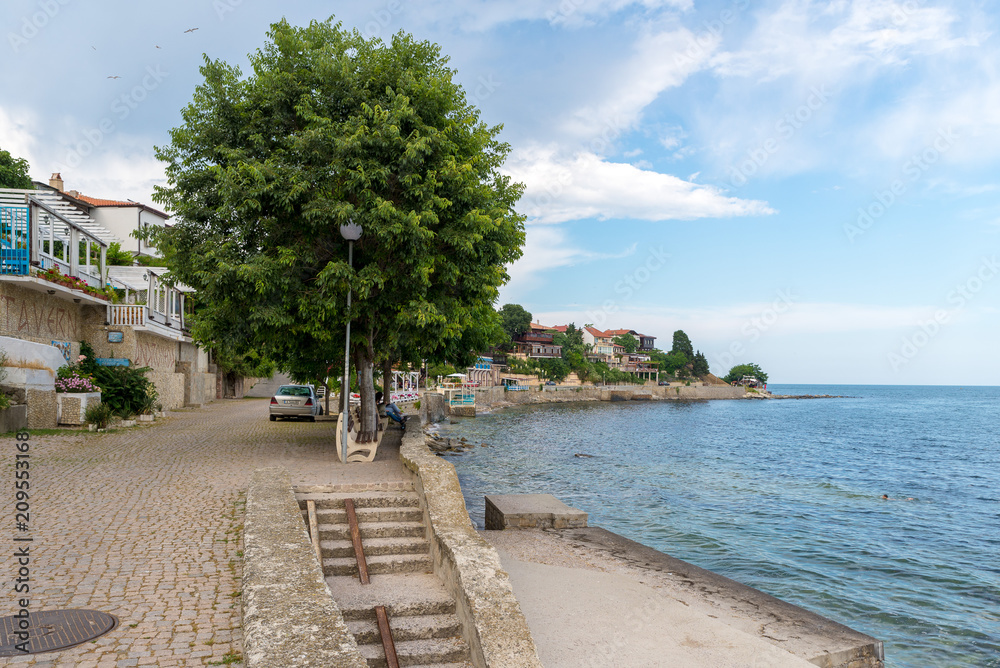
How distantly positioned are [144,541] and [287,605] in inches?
133

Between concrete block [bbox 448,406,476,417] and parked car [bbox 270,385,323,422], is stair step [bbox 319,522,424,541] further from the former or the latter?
concrete block [bbox 448,406,476,417]

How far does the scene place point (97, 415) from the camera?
18.0 metres

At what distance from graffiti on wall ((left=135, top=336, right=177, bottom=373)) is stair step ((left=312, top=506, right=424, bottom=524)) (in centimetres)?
2071

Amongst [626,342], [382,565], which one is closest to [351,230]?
[382,565]

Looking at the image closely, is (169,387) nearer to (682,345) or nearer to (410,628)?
(410,628)

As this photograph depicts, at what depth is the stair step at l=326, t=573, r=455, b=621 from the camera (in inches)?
246

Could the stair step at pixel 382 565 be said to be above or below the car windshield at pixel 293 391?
below

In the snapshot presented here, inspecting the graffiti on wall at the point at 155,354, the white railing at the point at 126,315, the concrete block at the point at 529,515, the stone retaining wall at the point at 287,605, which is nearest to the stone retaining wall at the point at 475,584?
the stone retaining wall at the point at 287,605

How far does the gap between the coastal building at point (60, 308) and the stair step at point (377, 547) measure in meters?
8.61

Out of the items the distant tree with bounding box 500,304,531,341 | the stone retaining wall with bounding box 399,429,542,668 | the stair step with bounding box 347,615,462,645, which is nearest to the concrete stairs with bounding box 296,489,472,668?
the stair step with bounding box 347,615,462,645

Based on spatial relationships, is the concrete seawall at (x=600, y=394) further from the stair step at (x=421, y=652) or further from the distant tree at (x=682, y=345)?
the stair step at (x=421, y=652)

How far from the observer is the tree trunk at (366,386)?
13.8 metres

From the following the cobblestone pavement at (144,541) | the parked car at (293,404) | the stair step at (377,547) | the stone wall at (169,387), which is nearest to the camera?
the cobblestone pavement at (144,541)

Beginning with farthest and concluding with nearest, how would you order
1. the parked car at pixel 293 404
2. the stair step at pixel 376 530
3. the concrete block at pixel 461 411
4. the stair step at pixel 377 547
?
the concrete block at pixel 461 411
the parked car at pixel 293 404
the stair step at pixel 376 530
the stair step at pixel 377 547
